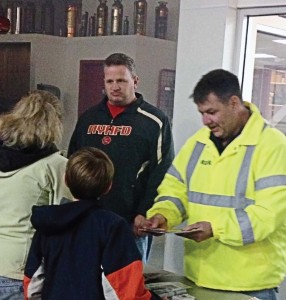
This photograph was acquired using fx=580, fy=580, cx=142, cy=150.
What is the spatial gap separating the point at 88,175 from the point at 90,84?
3.37 metres

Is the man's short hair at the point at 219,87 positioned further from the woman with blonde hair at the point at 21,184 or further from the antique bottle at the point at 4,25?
the antique bottle at the point at 4,25

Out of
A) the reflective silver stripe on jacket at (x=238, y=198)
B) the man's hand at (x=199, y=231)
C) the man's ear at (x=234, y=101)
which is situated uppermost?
the man's ear at (x=234, y=101)

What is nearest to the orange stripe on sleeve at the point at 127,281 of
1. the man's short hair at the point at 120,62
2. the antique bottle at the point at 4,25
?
the man's short hair at the point at 120,62

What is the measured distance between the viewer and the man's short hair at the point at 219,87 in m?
2.01

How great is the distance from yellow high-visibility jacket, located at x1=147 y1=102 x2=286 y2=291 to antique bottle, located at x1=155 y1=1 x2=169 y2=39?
2724mm

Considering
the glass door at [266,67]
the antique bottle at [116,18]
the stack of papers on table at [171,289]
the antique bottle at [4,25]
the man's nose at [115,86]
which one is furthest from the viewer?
the antique bottle at [4,25]

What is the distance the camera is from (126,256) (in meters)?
1.73

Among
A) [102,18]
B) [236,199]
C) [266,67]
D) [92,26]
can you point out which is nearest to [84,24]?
[92,26]

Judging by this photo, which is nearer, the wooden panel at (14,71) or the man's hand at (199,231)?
the man's hand at (199,231)

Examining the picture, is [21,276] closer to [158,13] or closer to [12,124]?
[12,124]

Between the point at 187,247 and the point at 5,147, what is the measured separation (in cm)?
77

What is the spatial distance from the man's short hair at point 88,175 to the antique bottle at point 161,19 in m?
3.07

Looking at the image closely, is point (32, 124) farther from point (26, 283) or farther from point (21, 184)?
point (26, 283)

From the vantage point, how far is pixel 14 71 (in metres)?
5.55
